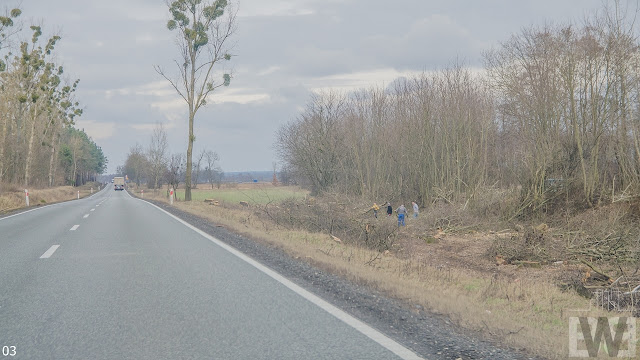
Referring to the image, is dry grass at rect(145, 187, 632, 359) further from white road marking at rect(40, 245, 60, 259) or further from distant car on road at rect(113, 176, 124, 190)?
distant car on road at rect(113, 176, 124, 190)

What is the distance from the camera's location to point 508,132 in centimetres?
2767

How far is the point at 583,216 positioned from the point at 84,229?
1598 cm

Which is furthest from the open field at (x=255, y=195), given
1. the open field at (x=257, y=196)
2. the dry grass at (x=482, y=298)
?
the dry grass at (x=482, y=298)

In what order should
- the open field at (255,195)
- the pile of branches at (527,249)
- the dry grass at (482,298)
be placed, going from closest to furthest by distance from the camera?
1. the dry grass at (482,298)
2. the pile of branches at (527,249)
3. the open field at (255,195)

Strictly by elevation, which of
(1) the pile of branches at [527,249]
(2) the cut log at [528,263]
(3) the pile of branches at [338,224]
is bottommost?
(2) the cut log at [528,263]

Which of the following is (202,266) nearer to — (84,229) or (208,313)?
(208,313)

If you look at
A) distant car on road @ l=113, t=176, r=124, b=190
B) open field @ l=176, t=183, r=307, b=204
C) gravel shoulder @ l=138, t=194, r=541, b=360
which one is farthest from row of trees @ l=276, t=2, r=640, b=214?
distant car on road @ l=113, t=176, r=124, b=190

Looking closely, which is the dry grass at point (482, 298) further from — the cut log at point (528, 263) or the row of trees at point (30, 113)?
the row of trees at point (30, 113)

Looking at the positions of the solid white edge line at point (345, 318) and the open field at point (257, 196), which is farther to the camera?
the open field at point (257, 196)

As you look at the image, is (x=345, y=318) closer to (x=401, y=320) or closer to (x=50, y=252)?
(x=401, y=320)

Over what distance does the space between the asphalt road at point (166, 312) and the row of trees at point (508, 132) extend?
46.0ft

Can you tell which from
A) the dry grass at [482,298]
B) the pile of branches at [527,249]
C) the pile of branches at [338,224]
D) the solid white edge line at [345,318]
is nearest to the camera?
the solid white edge line at [345,318]

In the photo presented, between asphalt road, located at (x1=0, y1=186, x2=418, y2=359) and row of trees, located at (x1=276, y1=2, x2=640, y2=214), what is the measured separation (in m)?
14.0

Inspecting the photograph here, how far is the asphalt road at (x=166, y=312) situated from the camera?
479 centimetres
